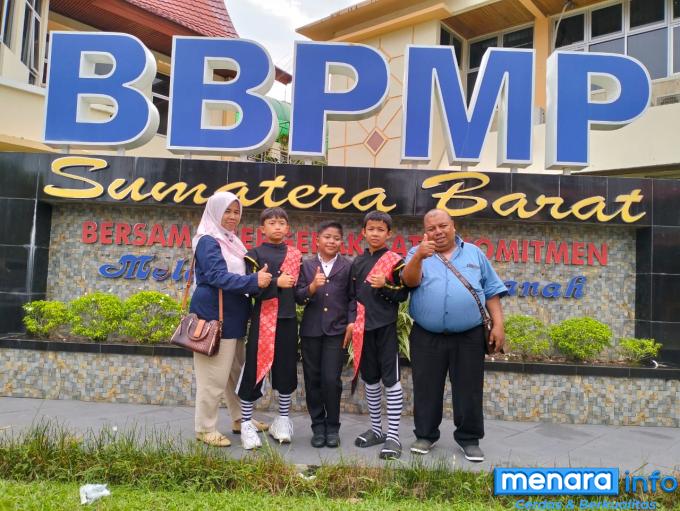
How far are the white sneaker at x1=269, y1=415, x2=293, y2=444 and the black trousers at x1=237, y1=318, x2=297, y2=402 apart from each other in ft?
0.84

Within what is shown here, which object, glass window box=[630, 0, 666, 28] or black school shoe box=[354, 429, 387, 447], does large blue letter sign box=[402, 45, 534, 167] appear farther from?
glass window box=[630, 0, 666, 28]

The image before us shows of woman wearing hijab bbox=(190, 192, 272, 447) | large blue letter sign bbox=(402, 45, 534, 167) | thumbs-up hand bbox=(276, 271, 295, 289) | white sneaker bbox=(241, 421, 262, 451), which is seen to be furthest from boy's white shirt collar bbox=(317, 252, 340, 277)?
large blue letter sign bbox=(402, 45, 534, 167)

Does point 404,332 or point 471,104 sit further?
point 471,104

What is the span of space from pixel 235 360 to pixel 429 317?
1.52 m

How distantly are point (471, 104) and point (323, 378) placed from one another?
4.30 m

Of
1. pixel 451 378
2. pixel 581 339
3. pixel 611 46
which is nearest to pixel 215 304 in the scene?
pixel 451 378

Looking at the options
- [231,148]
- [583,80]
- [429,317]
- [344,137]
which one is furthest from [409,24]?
[429,317]

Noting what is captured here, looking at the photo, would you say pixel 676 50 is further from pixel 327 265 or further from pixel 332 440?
pixel 332 440

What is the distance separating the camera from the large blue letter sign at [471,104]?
6.18 m

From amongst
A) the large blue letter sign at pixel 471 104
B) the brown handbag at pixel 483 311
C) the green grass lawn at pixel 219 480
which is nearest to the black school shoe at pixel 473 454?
the green grass lawn at pixel 219 480

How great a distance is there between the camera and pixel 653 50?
1091 centimetres

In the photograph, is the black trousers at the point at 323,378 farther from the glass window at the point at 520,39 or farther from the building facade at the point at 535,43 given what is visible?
the glass window at the point at 520,39

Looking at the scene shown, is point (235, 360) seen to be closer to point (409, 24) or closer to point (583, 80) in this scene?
point (583, 80)

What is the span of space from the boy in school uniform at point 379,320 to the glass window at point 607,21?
11268 millimetres
